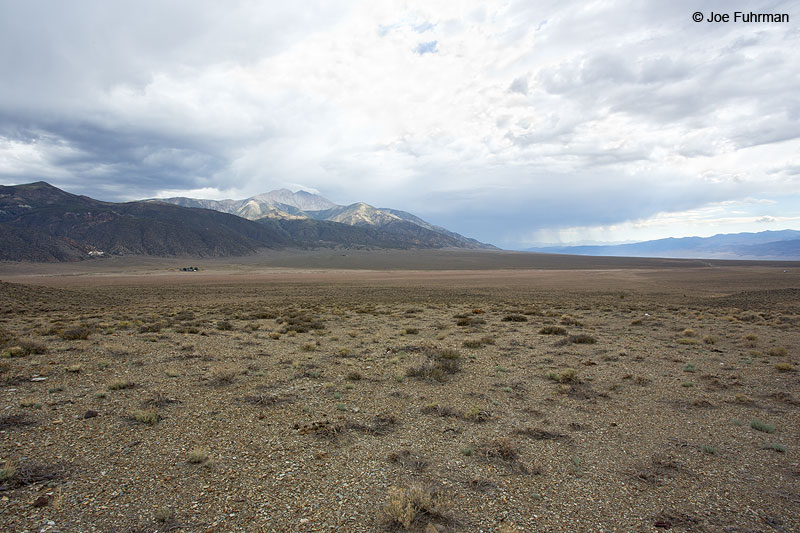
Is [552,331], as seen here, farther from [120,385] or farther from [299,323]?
[120,385]

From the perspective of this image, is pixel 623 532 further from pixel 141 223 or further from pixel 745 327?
pixel 141 223

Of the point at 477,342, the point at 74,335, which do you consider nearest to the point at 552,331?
the point at 477,342

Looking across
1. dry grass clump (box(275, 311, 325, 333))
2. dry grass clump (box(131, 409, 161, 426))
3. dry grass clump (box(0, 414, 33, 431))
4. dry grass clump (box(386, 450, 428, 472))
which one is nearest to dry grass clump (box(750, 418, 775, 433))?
dry grass clump (box(386, 450, 428, 472))

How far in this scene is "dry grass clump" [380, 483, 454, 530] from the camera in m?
4.39

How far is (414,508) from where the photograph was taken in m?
4.54

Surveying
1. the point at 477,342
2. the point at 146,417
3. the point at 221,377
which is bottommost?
the point at 477,342

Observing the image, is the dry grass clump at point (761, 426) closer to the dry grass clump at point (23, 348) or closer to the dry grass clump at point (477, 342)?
the dry grass clump at point (477, 342)

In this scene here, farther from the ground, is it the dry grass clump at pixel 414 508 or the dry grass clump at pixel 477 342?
the dry grass clump at pixel 414 508

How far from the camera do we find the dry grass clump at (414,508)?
4387 millimetres

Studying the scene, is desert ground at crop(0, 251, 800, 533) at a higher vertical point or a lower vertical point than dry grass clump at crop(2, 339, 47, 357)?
lower

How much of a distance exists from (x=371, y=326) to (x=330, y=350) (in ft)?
17.5

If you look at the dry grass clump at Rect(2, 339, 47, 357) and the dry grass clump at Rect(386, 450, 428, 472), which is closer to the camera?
the dry grass clump at Rect(386, 450, 428, 472)

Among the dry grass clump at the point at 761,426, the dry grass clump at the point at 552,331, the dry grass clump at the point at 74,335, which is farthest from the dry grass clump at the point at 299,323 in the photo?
the dry grass clump at the point at 761,426

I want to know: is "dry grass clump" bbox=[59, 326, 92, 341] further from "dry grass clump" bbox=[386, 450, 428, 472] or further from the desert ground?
"dry grass clump" bbox=[386, 450, 428, 472]
